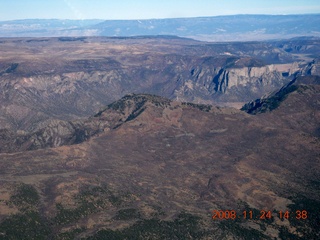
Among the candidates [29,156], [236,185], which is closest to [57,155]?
[29,156]

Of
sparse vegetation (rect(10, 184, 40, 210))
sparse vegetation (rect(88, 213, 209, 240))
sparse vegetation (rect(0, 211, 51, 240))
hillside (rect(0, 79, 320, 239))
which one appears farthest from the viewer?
sparse vegetation (rect(10, 184, 40, 210))

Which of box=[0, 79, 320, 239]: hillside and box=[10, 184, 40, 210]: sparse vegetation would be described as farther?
box=[10, 184, 40, 210]: sparse vegetation
